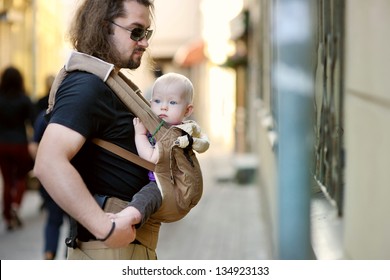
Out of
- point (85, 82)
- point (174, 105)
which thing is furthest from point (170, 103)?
point (85, 82)

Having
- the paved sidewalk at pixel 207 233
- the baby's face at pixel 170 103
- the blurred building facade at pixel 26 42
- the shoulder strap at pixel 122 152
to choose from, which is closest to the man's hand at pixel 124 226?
the shoulder strap at pixel 122 152

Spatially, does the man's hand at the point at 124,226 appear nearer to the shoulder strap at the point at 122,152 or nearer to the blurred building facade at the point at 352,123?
the shoulder strap at the point at 122,152

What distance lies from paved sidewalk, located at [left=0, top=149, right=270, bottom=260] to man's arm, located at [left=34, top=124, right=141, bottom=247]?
4695 mm

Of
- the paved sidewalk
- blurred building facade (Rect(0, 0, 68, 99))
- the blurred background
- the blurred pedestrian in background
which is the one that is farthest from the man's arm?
blurred building facade (Rect(0, 0, 68, 99))

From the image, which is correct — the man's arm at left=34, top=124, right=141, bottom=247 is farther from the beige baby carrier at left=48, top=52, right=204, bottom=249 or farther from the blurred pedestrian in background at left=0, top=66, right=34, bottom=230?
the blurred pedestrian in background at left=0, top=66, right=34, bottom=230

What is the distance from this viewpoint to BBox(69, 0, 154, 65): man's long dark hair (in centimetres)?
231

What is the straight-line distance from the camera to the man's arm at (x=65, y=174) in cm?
219

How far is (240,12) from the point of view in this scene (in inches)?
593

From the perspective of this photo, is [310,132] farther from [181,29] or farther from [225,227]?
[181,29]

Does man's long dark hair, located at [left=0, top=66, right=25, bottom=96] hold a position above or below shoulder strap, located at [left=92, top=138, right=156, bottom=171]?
below

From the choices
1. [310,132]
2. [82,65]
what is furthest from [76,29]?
[310,132]

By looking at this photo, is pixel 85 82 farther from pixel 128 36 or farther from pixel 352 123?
pixel 352 123

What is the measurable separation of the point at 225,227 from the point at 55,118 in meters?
7.07

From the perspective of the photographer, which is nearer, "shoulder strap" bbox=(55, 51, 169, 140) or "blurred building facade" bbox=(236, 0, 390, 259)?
"shoulder strap" bbox=(55, 51, 169, 140)
